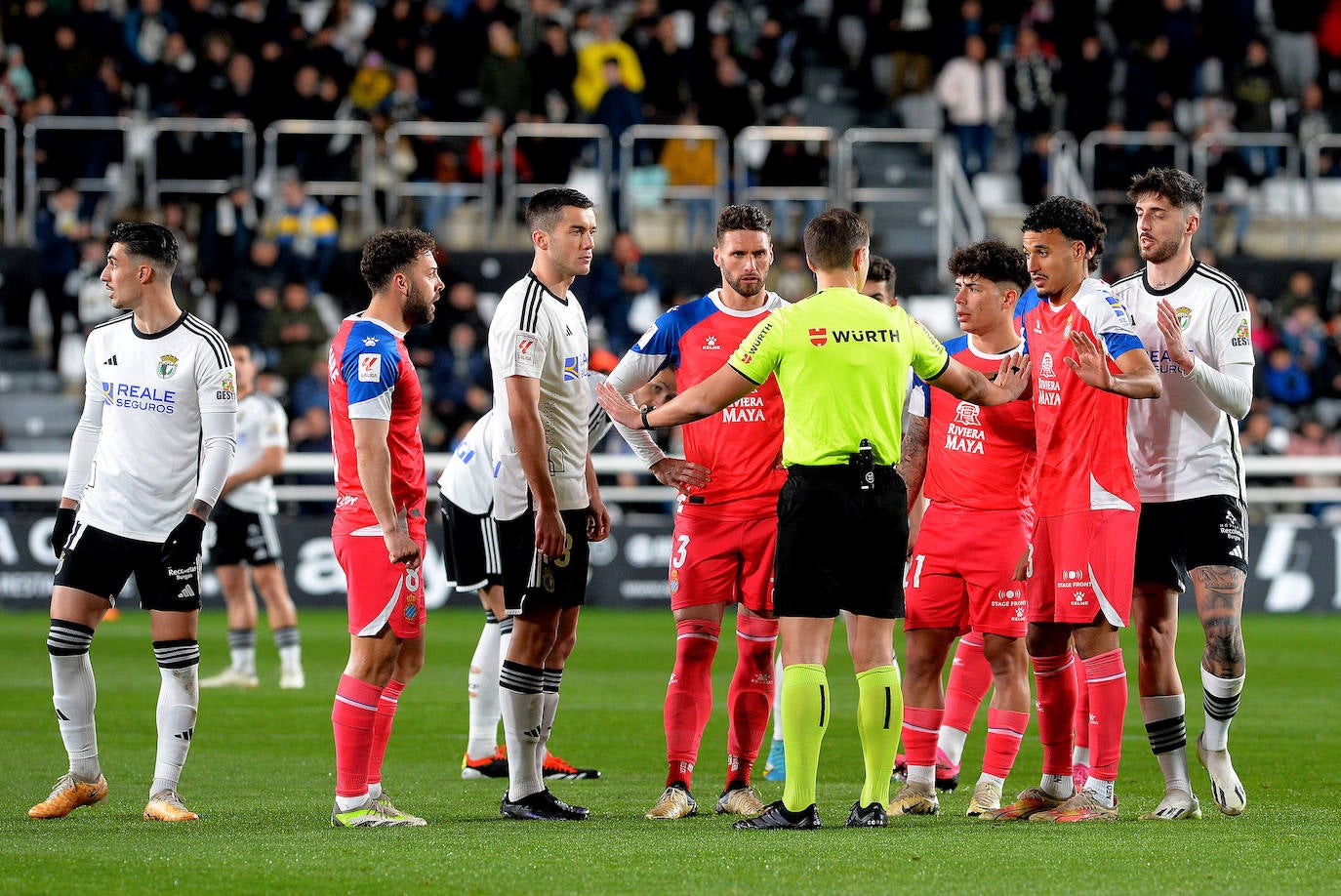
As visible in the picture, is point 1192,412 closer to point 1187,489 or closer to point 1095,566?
point 1187,489

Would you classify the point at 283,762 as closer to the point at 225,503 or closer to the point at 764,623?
the point at 764,623

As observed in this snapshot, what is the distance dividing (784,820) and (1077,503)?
70.5 inches

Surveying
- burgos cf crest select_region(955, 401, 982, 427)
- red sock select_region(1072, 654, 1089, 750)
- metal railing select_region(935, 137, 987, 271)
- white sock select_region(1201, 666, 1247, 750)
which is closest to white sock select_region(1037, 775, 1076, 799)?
red sock select_region(1072, 654, 1089, 750)

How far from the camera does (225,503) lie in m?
13.6

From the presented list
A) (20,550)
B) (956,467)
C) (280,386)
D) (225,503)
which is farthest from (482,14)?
(956,467)

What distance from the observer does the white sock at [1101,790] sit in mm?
7629

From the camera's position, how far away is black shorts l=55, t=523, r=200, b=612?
773 cm

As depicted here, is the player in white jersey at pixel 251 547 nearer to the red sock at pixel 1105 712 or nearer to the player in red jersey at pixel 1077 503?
the player in red jersey at pixel 1077 503

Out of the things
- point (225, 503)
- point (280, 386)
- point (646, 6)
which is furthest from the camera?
point (646, 6)

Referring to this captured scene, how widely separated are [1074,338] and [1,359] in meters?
18.1

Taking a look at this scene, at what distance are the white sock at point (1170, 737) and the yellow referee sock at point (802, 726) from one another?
1.56 m

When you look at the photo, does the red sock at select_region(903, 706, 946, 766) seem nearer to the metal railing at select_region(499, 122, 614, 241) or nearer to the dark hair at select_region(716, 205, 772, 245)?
the dark hair at select_region(716, 205, 772, 245)


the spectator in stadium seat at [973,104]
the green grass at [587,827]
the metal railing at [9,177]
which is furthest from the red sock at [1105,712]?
the metal railing at [9,177]

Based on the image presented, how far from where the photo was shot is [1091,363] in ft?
23.9
